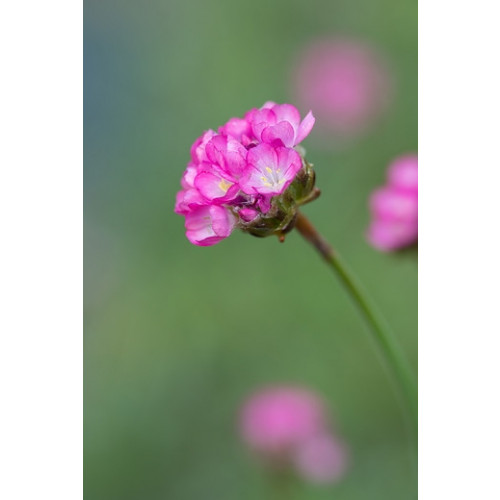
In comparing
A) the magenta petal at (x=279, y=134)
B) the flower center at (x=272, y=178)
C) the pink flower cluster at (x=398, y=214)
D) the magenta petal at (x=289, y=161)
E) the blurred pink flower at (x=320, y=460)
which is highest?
the magenta petal at (x=279, y=134)

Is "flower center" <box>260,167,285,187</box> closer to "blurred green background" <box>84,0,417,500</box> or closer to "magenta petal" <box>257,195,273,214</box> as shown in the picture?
"magenta petal" <box>257,195,273,214</box>

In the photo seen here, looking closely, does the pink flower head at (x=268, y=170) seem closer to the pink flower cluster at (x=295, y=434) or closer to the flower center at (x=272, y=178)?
the flower center at (x=272, y=178)

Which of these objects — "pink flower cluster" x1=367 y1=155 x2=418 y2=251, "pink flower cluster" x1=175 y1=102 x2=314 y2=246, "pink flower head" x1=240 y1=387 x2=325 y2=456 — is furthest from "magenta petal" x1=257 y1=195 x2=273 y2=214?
"pink flower head" x1=240 y1=387 x2=325 y2=456

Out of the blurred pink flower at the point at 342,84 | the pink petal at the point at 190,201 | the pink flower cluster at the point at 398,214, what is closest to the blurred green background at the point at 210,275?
the blurred pink flower at the point at 342,84

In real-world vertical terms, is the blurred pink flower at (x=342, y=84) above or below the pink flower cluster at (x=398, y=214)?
below

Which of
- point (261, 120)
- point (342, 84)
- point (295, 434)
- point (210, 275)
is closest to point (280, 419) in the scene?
point (295, 434)

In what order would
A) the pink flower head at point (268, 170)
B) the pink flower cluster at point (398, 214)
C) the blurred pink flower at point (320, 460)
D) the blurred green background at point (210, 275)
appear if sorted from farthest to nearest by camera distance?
the blurred green background at point (210, 275), the blurred pink flower at point (320, 460), the pink flower cluster at point (398, 214), the pink flower head at point (268, 170)
